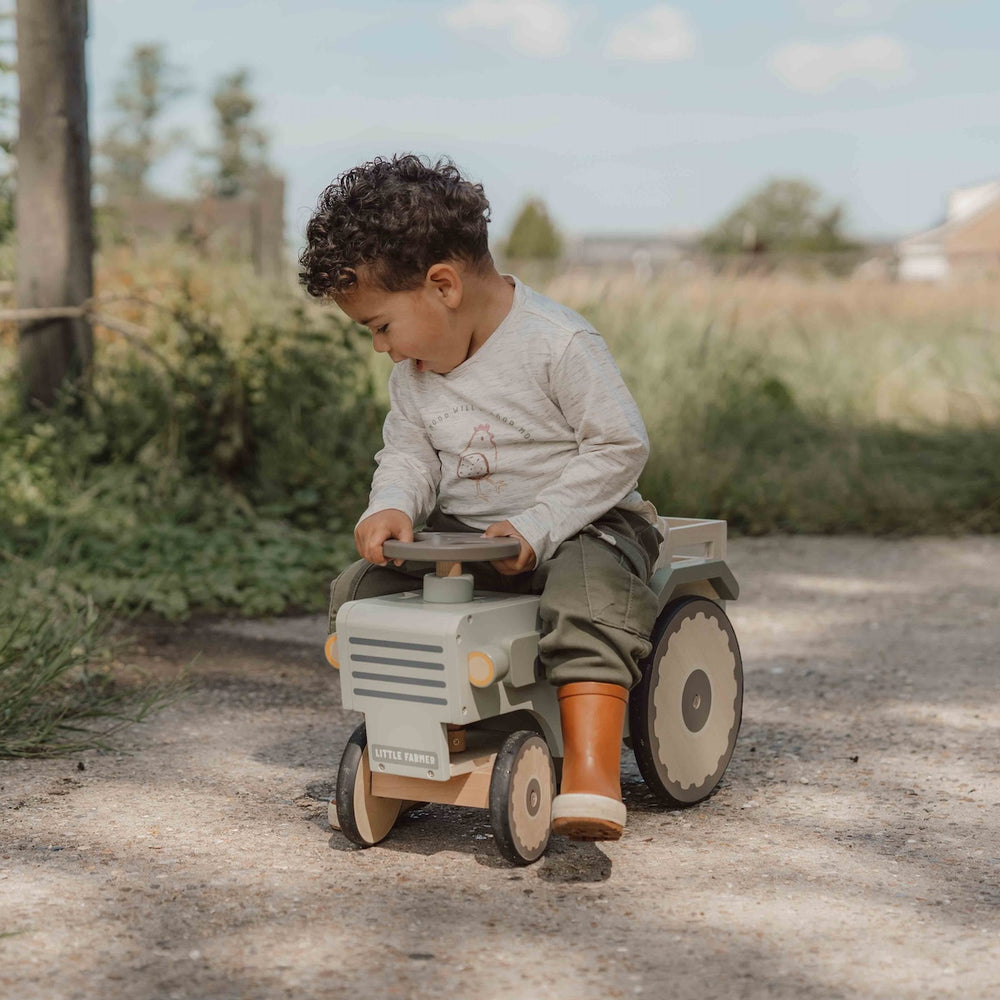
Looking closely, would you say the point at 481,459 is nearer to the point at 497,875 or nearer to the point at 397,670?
the point at 397,670

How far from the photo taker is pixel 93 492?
488 centimetres

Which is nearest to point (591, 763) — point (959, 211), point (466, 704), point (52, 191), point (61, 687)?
point (466, 704)

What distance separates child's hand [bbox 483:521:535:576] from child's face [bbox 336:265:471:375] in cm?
35

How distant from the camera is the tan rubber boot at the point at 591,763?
2102mm

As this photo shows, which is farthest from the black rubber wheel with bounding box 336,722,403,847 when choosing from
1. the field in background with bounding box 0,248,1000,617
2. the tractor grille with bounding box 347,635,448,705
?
the field in background with bounding box 0,248,1000,617

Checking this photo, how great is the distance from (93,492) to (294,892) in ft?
10.2

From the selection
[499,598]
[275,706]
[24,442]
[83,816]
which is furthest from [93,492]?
[499,598]

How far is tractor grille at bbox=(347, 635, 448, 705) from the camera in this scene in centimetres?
212

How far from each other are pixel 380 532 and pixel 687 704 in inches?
26.9

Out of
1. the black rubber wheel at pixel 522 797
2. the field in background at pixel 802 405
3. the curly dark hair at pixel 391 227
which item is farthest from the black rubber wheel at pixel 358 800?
the field in background at pixel 802 405

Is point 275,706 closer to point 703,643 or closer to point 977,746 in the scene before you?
point 703,643

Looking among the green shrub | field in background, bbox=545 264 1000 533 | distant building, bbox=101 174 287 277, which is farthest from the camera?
distant building, bbox=101 174 287 277

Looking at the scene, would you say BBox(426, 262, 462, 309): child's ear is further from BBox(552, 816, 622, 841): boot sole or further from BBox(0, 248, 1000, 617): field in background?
BBox(0, 248, 1000, 617): field in background

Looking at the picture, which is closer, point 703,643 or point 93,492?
point 703,643
